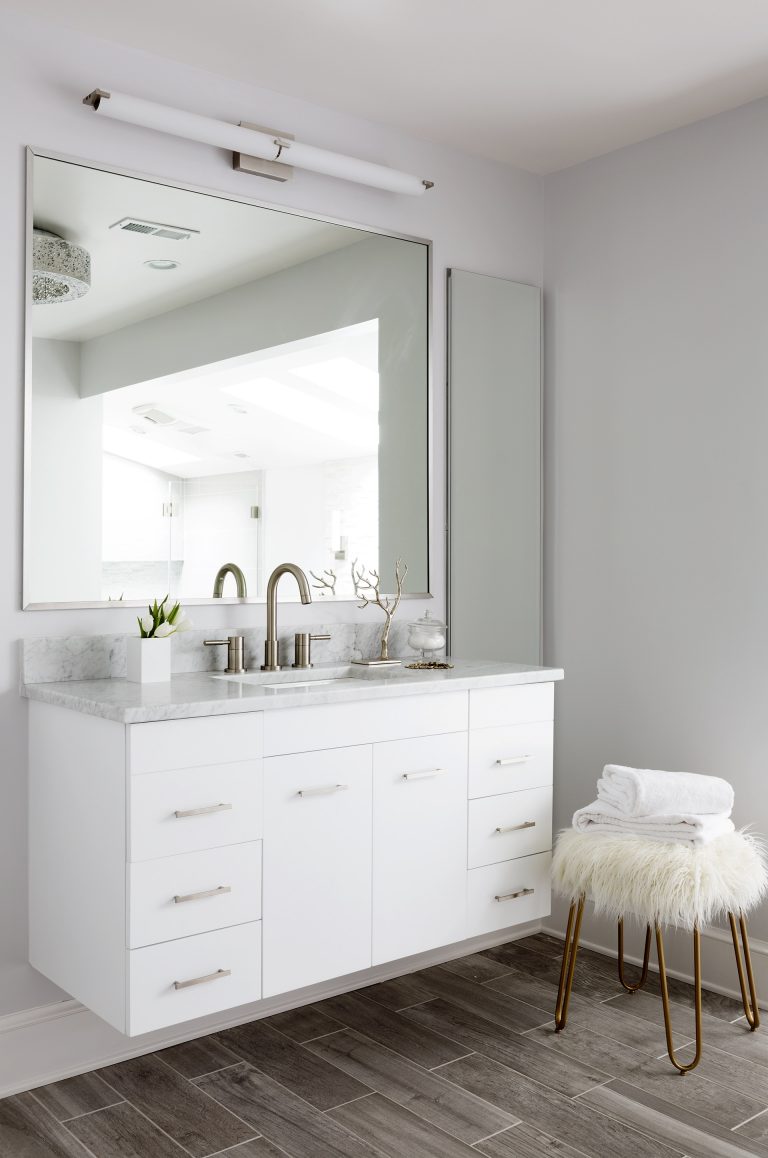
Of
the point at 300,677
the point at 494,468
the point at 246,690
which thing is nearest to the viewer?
the point at 246,690

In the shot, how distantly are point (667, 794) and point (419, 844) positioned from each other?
2.06ft

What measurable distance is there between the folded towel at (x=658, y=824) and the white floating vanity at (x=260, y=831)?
191 mm

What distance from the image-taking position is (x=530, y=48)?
8.29ft

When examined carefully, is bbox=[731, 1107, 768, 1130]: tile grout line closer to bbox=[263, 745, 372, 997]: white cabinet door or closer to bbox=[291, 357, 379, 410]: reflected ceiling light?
bbox=[263, 745, 372, 997]: white cabinet door

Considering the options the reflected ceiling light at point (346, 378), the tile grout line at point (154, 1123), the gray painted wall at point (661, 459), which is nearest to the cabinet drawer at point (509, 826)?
the gray painted wall at point (661, 459)

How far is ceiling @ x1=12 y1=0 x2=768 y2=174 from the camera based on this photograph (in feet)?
7.65

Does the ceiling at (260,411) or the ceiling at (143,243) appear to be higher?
the ceiling at (143,243)

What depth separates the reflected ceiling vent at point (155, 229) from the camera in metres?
2.49

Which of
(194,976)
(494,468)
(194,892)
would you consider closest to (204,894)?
(194,892)

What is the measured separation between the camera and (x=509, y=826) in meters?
2.67

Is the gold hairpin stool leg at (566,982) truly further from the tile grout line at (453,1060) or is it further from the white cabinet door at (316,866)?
the white cabinet door at (316,866)

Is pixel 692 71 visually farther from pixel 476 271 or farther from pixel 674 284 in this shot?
pixel 476 271

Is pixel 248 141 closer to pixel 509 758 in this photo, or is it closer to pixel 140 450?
pixel 140 450

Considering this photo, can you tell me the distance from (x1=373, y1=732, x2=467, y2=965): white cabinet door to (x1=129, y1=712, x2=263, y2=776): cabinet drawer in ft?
1.17
